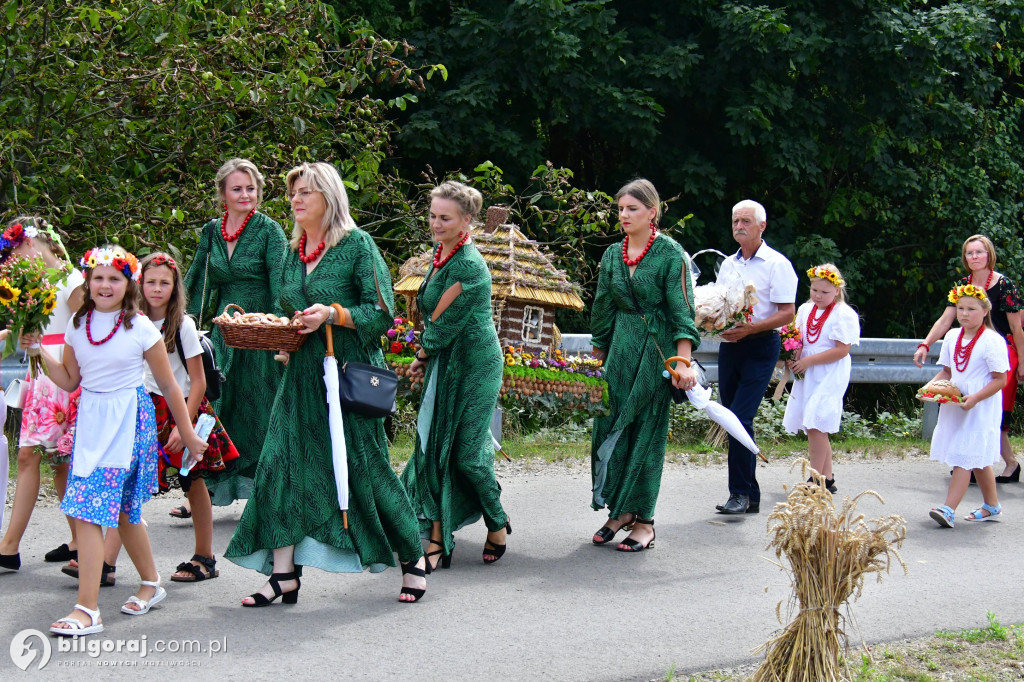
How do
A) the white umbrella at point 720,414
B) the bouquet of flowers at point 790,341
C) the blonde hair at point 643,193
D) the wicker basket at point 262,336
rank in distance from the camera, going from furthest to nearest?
the bouquet of flowers at point 790,341, the blonde hair at point 643,193, the white umbrella at point 720,414, the wicker basket at point 262,336

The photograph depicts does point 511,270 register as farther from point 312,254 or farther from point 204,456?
point 204,456

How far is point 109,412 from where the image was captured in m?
4.99

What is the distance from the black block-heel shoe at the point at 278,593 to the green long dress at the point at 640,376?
7.31 ft

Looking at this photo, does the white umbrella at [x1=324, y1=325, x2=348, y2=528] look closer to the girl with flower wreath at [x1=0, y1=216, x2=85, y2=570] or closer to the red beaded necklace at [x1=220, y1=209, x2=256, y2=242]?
the girl with flower wreath at [x1=0, y1=216, x2=85, y2=570]

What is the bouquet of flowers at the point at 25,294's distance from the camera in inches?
187

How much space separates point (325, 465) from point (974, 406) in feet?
16.4

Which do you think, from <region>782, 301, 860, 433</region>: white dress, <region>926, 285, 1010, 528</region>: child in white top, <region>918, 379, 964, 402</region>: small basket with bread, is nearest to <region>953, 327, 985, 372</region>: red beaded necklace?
<region>926, 285, 1010, 528</region>: child in white top

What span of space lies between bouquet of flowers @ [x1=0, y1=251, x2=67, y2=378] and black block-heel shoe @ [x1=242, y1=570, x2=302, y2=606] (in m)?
1.57

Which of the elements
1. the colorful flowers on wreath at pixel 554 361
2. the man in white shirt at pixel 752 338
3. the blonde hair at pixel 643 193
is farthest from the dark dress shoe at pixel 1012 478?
the blonde hair at pixel 643 193

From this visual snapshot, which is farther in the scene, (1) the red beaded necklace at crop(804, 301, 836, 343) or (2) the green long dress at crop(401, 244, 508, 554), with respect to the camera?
(1) the red beaded necklace at crop(804, 301, 836, 343)

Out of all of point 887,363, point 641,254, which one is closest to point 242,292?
point 641,254

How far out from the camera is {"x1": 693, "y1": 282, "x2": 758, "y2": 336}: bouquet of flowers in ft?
25.1

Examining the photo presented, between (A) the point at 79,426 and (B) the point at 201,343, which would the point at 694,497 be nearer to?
(B) the point at 201,343

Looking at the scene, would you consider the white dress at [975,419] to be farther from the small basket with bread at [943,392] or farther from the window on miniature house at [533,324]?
the window on miniature house at [533,324]
